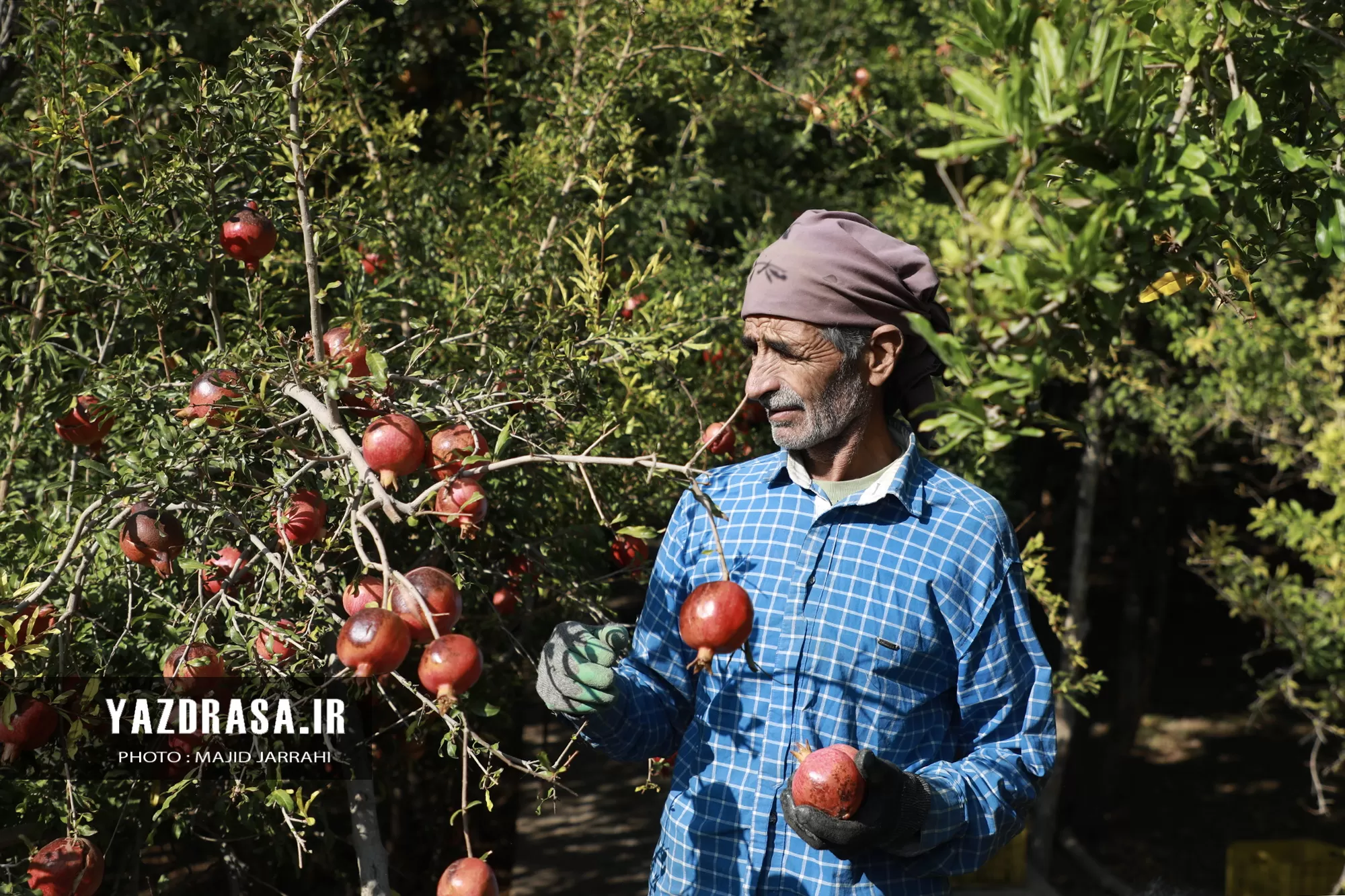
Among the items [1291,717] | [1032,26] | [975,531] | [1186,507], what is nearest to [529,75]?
[975,531]

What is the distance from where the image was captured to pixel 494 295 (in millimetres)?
2277

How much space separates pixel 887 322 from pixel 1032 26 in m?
0.68

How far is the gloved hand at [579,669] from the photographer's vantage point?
1.71m

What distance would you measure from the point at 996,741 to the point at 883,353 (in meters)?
0.66

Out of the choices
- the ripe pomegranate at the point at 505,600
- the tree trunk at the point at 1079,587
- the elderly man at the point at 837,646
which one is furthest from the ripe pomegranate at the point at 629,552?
the tree trunk at the point at 1079,587

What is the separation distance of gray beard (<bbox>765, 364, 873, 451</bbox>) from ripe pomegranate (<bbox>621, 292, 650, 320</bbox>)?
527 mm

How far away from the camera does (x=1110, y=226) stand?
1.22 m

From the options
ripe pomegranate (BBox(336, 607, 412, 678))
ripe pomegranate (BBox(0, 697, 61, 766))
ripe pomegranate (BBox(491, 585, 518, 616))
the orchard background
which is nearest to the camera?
the orchard background

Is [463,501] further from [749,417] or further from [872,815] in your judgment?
[749,417]

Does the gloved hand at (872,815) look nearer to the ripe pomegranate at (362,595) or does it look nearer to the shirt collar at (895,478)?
the shirt collar at (895,478)

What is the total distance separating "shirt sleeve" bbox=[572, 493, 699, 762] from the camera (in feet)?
6.23

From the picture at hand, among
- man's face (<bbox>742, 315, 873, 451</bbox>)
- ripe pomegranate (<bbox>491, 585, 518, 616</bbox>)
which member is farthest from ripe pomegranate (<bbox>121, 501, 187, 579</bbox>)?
man's face (<bbox>742, 315, 873, 451</bbox>)

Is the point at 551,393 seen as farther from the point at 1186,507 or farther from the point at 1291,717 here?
the point at 1291,717

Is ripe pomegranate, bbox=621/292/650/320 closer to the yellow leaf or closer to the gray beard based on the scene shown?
the gray beard
